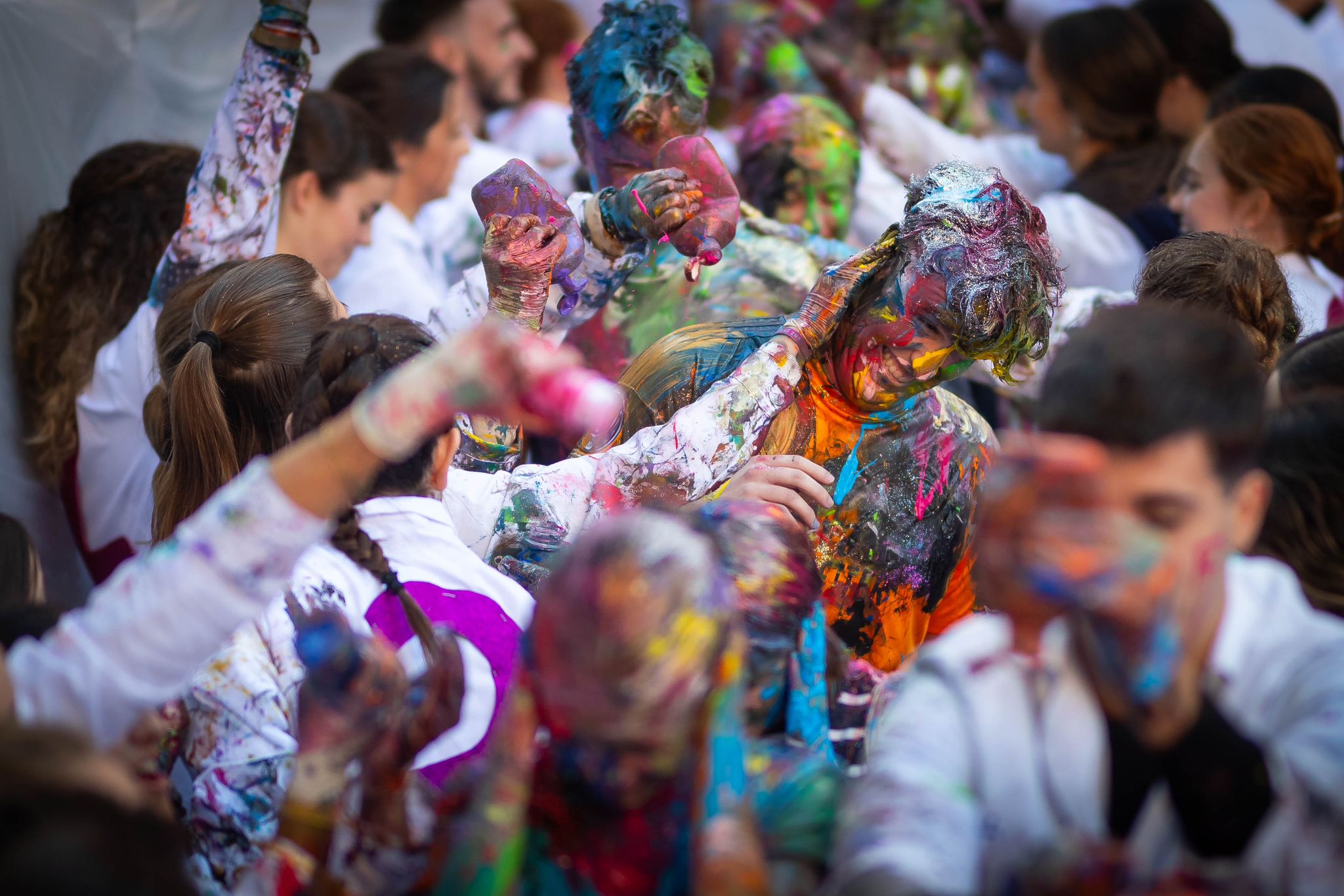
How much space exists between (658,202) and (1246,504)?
127 centimetres

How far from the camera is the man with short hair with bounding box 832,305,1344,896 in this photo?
44.8 inches

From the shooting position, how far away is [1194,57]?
434cm

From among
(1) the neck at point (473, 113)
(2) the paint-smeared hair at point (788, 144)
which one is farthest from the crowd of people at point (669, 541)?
(1) the neck at point (473, 113)

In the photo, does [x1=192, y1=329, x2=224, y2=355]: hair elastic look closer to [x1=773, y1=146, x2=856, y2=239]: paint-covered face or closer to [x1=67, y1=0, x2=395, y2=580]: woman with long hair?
[x1=67, y1=0, x2=395, y2=580]: woman with long hair

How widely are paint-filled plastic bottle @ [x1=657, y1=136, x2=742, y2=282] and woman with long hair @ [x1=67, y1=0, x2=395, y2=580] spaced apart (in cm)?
86

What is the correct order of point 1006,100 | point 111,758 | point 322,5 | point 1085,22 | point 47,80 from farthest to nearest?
point 1006,100
point 322,5
point 1085,22
point 47,80
point 111,758

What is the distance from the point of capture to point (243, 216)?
2773mm

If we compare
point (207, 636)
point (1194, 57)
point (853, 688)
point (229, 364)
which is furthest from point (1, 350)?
point (1194, 57)

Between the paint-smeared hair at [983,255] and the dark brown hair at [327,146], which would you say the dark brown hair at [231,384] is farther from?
the dark brown hair at [327,146]

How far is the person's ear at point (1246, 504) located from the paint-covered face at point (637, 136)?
169 centimetres

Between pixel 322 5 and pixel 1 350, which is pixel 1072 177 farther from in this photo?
pixel 1 350

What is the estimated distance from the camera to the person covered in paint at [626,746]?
1143mm

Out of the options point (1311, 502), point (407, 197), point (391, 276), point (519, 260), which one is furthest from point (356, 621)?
point (407, 197)

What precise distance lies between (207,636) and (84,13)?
3004mm
